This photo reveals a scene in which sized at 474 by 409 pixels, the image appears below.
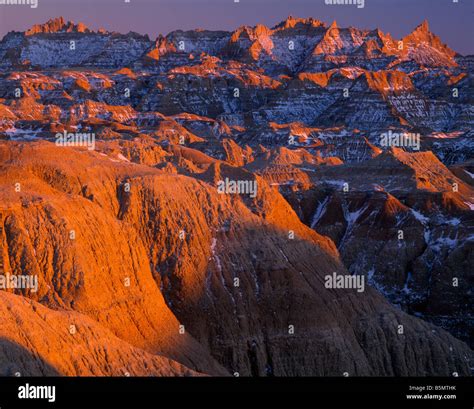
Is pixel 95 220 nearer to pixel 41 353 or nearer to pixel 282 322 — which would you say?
pixel 282 322

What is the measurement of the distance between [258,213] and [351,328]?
8.29 metres

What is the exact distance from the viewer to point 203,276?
68062 millimetres

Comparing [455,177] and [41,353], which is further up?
[455,177]

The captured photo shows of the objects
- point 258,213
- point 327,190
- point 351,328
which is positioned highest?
point 327,190

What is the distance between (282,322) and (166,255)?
21.4 feet

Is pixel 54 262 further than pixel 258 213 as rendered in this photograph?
No

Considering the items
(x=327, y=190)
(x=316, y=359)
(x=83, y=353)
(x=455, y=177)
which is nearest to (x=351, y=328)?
(x=316, y=359)

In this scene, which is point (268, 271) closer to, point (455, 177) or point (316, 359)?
point (316, 359)

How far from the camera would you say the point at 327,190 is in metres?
133

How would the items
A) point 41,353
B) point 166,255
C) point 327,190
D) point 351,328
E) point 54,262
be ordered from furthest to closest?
point 327,190
point 351,328
point 166,255
point 54,262
point 41,353
